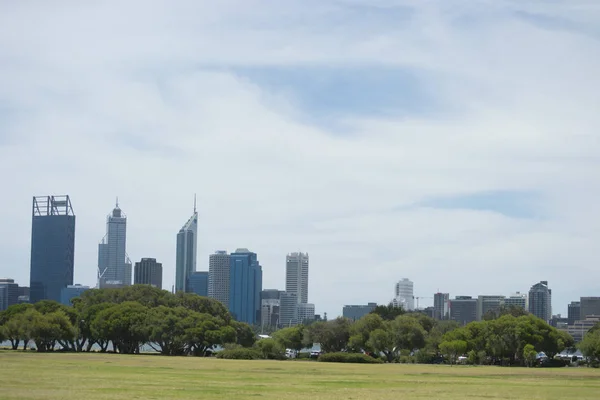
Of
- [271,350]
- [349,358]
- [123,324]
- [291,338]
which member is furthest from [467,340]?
[123,324]

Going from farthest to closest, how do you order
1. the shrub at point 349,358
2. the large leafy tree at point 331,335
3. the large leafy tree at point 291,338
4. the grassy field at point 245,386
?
the large leafy tree at point 291,338 < the large leafy tree at point 331,335 < the shrub at point 349,358 < the grassy field at point 245,386

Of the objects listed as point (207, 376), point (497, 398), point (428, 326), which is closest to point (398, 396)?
point (497, 398)

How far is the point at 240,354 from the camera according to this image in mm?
85250

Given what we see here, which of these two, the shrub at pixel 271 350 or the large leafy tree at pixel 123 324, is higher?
the large leafy tree at pixel 123 324

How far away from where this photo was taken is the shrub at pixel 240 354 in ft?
279

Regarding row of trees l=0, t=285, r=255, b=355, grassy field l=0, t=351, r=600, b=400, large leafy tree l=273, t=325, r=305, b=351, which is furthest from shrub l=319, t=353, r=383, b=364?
grassy field l=0, t=351, r=600, b=400

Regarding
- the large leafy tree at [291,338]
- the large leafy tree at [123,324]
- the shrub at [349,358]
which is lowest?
the shrub at [349,358]

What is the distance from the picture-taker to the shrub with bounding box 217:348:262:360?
85075mm

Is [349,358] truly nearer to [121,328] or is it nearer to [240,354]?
[240,354]

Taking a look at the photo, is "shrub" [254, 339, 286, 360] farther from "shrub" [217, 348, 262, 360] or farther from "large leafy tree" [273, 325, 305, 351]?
"large leafy tree" [273, 325, 305, 351]

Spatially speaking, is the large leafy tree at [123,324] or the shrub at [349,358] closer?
the shrub at [349,358]

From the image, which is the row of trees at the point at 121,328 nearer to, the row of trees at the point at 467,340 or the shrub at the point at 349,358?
the shrub at the point at 349,358

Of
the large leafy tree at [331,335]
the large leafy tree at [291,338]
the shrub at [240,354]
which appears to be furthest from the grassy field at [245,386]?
the large leafy tree at [291,338]

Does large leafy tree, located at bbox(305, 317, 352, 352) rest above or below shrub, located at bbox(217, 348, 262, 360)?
above
